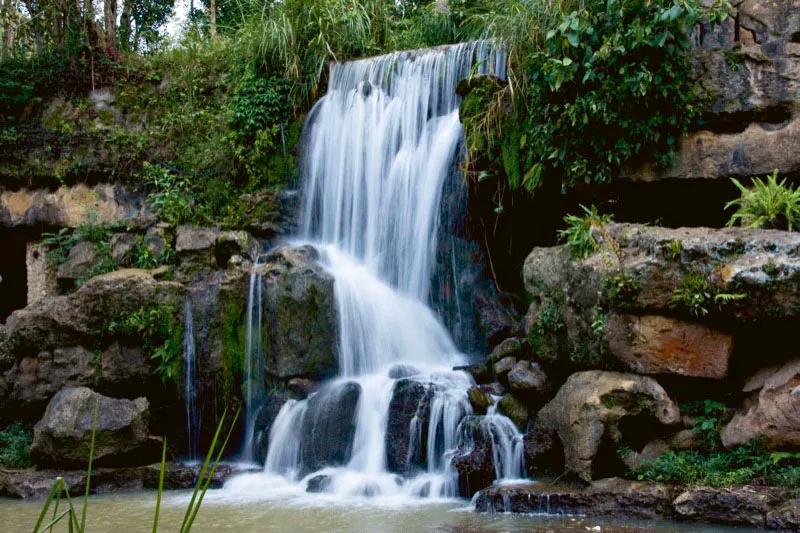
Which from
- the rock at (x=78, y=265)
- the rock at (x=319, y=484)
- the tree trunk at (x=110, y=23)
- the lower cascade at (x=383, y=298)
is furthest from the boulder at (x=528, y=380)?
the tree trunk at (x=110, y=23)

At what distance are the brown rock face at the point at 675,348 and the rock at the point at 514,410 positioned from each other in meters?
1.26

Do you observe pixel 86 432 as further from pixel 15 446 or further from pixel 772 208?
pixel 772 208

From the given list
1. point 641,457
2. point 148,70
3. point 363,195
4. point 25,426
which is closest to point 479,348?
point 363,195

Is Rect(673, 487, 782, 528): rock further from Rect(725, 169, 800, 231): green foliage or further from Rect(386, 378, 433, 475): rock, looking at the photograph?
Rect(386, 378, 433, 475): rock

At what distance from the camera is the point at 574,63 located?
8.67 metres

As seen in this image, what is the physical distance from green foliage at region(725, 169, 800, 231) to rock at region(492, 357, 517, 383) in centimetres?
265

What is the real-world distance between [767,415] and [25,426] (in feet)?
28.5

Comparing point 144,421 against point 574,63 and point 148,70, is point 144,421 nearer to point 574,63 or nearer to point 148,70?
point 574,63

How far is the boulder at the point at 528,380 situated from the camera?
7.92 metres

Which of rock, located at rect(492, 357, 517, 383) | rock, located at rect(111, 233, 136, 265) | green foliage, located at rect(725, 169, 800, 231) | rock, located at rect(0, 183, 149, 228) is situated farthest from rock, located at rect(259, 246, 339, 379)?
green foliage, located at rect(725, 169, 800, 231)

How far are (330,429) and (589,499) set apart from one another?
10.1 ft

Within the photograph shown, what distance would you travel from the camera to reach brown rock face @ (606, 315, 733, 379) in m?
7.08

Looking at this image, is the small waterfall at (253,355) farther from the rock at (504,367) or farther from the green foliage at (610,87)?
the green foliage at (610,87)

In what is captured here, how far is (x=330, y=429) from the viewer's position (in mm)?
8500
